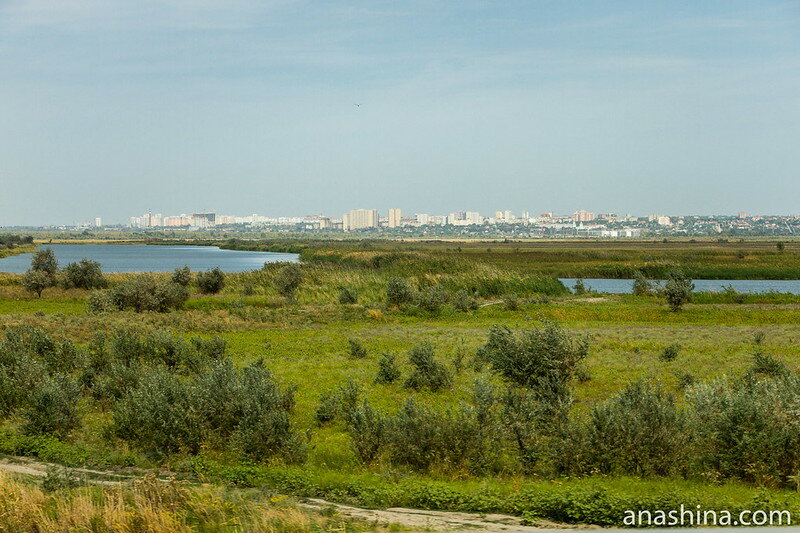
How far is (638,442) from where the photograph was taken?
1151 centimetres

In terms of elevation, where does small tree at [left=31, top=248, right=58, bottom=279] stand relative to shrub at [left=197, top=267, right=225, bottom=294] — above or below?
above

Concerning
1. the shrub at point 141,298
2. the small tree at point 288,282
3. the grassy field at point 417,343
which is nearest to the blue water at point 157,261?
the small tree at point 288,282

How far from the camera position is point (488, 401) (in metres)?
13.1

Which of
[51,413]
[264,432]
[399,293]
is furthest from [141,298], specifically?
[264,432]

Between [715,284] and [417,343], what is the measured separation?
5199 centimetres

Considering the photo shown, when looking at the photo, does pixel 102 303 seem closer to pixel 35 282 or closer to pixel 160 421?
pixel 35 282

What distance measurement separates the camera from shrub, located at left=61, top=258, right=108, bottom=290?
52.3 metres

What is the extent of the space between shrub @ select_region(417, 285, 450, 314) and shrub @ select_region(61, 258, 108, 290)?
26265mm

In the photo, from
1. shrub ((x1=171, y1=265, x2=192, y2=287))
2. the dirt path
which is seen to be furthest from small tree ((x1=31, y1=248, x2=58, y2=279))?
the dirt path

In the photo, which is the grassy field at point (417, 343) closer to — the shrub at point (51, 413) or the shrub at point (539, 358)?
the shrub at point (51, 413)

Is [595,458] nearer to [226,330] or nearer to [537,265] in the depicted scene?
[226,330]

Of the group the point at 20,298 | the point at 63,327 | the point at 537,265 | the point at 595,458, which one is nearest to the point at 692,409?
the point at 595,458

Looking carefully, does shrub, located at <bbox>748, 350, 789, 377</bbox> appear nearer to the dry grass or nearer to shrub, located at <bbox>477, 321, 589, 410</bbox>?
shrub, located at <bbox>477, 321, 589, 410</bbox>

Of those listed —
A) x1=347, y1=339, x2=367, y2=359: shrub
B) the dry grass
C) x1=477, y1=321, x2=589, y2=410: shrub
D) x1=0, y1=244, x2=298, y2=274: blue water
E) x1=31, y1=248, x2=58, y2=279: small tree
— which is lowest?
x1=347, y1=339, x2=367, y2=359: shrub
